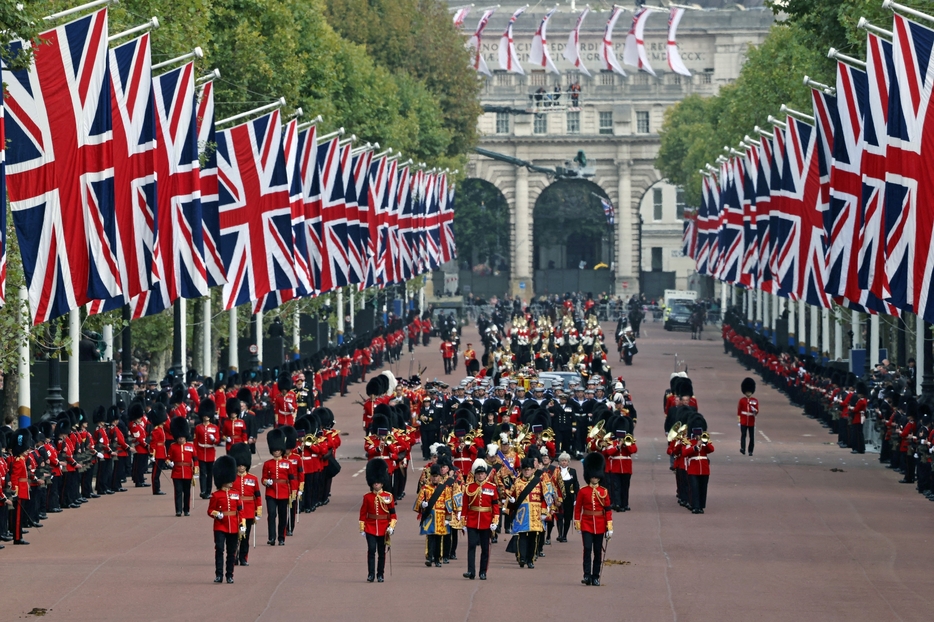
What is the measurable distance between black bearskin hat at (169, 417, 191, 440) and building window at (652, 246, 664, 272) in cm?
10045

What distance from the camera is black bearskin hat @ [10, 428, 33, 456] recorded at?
962 inches

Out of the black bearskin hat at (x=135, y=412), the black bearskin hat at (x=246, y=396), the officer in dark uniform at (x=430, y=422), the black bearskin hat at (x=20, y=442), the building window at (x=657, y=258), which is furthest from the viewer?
the building window at (x=657, y=258)

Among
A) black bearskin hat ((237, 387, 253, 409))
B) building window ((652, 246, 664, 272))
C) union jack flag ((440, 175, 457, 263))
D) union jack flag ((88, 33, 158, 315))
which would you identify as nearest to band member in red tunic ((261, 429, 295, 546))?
union jack flag ((88, 33, 158, 315))

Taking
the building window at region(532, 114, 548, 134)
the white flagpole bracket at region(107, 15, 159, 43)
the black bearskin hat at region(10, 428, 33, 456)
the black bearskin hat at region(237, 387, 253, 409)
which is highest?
the building window at region(532, 114, 548, 134)

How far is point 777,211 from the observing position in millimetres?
45500

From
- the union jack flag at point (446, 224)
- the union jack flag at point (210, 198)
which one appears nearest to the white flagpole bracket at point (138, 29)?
the union jack flag at point (210, 198)

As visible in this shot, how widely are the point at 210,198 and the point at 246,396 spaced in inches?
147

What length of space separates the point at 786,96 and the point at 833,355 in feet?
32.1

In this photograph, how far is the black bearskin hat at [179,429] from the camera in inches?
1100

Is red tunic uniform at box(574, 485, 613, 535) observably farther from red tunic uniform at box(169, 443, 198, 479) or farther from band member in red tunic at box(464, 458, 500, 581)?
red tunic uniform at box(169, 443, 198, 479)

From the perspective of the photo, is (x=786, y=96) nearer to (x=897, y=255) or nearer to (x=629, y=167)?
(x=897, y=255)

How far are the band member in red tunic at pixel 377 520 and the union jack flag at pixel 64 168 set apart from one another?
4.50 meters

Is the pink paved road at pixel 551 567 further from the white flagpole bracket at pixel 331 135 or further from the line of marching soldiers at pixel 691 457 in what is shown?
the white flagpole bracket at pixel 331 135

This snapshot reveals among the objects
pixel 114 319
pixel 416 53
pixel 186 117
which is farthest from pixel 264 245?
pixel 416 53
